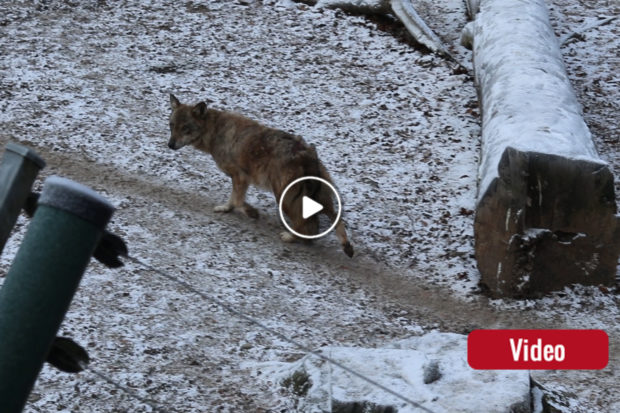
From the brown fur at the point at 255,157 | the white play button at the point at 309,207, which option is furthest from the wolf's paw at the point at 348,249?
the white play button at the point at 309,207

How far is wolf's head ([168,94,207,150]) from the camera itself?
1190cm

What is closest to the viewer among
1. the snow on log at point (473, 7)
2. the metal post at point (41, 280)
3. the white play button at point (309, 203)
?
the metal post at point (41, 280)

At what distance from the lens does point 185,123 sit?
11953mm

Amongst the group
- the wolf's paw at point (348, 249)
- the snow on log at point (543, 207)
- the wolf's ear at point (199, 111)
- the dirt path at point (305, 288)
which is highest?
the snow on log at point (543, 207)

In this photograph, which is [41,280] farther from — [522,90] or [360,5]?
[360,5]

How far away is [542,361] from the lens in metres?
9.32

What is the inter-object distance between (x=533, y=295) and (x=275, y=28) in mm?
8605

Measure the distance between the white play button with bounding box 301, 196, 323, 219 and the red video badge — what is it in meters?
2.57

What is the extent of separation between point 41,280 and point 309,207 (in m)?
7.59

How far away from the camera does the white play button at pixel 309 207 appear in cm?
1089

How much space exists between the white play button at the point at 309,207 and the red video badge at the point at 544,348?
8.45 feet

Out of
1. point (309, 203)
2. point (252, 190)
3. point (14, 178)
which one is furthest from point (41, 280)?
point (252, 190)

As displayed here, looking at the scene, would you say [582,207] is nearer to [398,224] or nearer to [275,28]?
[398,224]

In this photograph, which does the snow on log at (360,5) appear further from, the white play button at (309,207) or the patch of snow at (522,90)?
the white play button at (309,207)
